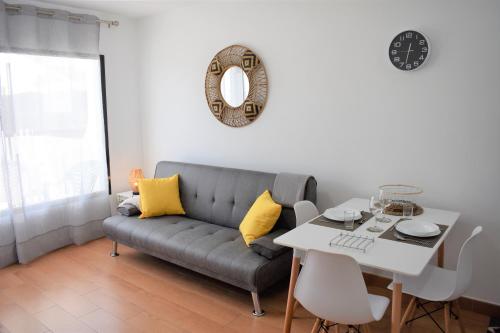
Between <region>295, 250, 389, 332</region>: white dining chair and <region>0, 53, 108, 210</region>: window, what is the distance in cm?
290

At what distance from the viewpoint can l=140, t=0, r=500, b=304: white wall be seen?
100 inches

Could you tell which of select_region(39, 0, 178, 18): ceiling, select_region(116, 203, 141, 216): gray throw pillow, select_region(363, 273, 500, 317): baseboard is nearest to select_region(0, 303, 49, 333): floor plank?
select_region(116, 203, 141, 216): gray throw pillow

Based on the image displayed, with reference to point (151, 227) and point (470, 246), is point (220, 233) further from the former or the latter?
point (470, 246)

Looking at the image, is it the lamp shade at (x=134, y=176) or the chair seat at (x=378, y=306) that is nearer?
the chair seat at (x=378, y=306)

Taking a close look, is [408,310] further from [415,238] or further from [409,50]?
[409,50]

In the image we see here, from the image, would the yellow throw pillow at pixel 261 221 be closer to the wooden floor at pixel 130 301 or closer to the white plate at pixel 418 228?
the wooden floor at pixel 130 301

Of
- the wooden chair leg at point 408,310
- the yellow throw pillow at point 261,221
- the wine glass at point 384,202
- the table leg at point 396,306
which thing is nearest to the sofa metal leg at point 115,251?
the yellow throw pillow at point 261,221

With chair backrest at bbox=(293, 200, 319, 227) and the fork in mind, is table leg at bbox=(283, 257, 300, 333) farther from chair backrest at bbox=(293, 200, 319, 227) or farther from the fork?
the fork

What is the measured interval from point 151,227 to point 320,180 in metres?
1.51

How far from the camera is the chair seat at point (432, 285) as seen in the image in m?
2.09

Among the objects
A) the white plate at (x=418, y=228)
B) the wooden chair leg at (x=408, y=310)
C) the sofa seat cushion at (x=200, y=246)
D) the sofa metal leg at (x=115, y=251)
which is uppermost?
the white plate at (x=418, y=228)

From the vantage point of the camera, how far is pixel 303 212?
8.50ft

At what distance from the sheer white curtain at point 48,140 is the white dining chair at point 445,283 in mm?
3204

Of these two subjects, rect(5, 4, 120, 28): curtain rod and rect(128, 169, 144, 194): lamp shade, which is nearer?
rect(5, 4, 120, 28): curtain rod
